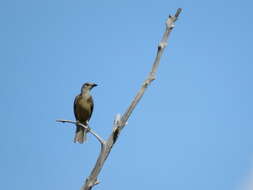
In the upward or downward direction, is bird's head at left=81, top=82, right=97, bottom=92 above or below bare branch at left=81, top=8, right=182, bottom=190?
above

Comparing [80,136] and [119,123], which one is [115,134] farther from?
[80,136]

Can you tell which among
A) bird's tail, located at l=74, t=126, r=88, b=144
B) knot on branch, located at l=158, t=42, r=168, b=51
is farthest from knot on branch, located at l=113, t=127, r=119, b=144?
bird's tail, located at l=74, t=126, r=88, b=144

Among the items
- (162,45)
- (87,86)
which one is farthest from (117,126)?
(87,86)

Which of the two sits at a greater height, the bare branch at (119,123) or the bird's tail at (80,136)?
the bird's tail at (80,136)

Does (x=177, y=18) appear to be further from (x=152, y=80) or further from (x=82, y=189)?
(x=82, y=189)

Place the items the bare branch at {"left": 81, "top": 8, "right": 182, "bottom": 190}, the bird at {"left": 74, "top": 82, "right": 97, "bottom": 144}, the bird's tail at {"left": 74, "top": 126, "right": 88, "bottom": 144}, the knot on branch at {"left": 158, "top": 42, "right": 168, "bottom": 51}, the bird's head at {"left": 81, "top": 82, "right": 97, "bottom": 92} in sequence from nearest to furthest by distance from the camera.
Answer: the bare branch at {"left": 81, "top": 8, "right": 182, "bottom": 190} → the knot on branch at {"left": 158, "top": 42, "right": 168, "bottom": 51} → the bird's tail at {"left": 74, "top": 126, "right": 88, "bottom": 144} → the bird's head at {"left": 81, "top": 82, "right": 97, "bottom": 92} → the bird at {"left": 74, "top": 82, "right": 97, "bottom": 144}

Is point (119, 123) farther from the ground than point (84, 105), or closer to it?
closer to it

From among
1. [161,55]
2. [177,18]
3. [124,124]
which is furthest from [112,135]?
[177,18]

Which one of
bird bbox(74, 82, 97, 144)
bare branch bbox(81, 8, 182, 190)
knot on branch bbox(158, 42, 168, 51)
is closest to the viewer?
bare branch bbox(81, 8, 182, 190)

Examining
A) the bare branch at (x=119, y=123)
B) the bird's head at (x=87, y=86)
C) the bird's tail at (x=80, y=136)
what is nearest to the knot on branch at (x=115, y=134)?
the bare branch at (x=119, y=123)

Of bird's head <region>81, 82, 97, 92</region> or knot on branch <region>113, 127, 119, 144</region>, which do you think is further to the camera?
bird's head <region>81, 82, 97, 92</region>

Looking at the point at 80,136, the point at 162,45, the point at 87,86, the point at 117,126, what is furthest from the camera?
the point at 87,86

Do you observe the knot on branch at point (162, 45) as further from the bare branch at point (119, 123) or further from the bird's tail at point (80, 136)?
the bird's tail at point (80, 136)

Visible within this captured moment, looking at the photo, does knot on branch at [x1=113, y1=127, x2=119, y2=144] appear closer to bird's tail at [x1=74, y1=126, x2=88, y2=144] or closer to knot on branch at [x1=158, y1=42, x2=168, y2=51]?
knot on branch at [x1=158, y1=42, x2=168, y2=51]
